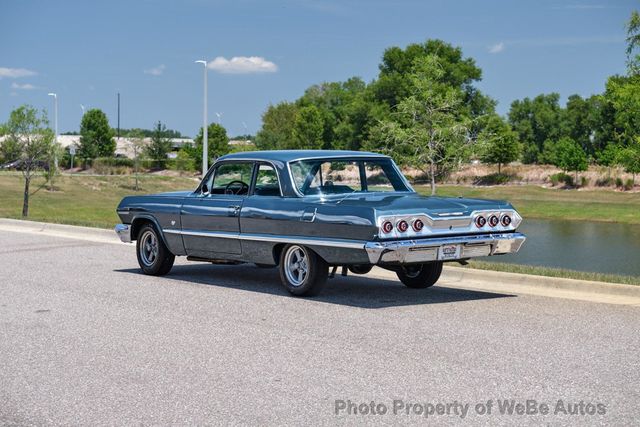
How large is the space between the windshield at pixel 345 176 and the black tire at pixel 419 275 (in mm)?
1020

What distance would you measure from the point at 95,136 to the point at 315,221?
337ft

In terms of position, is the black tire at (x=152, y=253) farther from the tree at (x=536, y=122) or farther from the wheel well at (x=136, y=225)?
the tree at (x=536, y=122)

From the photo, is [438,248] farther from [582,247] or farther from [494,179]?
[494,179]

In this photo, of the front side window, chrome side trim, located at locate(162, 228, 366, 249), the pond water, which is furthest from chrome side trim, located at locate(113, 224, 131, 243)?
the pond water

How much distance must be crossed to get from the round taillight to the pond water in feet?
43.8

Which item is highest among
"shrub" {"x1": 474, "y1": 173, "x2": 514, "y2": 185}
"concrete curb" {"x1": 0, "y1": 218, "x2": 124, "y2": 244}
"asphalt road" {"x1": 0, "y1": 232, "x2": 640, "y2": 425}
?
"asphalt road" {"x1": 0, "y1": 232, "x2": 640, "y2": 425}

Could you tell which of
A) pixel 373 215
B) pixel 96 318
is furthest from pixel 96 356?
pixel 373 215

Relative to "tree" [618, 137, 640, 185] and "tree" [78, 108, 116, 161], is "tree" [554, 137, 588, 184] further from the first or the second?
"tree" [78, 108, 116, 161]

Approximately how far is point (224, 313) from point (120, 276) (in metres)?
3.74

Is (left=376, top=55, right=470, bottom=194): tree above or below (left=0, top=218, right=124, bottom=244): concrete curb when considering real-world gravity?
above

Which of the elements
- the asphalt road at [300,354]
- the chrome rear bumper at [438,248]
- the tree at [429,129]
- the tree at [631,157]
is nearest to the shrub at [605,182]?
the tree at [429,129]

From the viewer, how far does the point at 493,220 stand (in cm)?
1055

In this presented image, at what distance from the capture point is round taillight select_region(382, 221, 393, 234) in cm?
976

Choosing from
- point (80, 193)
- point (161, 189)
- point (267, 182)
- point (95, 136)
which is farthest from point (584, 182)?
point (267, 182)
